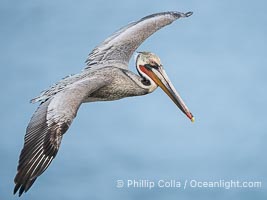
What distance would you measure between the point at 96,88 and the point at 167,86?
1797 mm

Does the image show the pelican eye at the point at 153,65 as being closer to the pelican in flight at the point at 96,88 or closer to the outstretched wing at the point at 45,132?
the pelican in flight at the point at 96,88

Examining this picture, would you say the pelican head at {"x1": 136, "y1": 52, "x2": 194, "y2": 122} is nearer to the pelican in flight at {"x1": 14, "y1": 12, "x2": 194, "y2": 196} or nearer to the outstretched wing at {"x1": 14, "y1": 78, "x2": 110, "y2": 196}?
the pelican in flight at {"x1": 14, "y1": 12, "x2": 194, "y2": 196}

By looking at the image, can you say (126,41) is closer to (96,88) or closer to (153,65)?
(153,65)

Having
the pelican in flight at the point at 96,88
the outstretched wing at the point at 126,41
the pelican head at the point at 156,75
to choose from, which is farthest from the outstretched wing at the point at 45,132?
the outstretched wing at the point at 126,41

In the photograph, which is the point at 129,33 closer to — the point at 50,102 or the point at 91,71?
the point at 91,71

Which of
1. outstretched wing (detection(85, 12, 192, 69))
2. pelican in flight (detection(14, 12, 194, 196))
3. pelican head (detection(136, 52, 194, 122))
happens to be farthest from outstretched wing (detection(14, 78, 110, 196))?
outstretched wing (detection(85, 12, 192, 69))

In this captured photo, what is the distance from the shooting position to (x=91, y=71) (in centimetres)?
1775

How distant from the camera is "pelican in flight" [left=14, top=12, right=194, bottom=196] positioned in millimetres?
14789

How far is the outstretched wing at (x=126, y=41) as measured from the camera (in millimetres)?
19156

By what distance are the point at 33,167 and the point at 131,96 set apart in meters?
4.12

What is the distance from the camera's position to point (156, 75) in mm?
18234

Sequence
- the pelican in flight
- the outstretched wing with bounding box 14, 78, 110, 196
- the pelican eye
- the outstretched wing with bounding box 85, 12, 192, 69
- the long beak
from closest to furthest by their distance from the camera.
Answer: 1. the outstretched wing with bounding box 14, 78, 110, 196
2. the pelican in flight
3. the long beak
4. the pelican eye
5. the outstretched wing with bounding box 85, 12, 192, 69

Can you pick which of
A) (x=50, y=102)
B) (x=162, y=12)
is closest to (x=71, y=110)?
(x=50, y=102)

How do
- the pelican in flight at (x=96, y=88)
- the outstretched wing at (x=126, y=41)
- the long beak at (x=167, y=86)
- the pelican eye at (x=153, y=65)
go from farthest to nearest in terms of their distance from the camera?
1. the outstretched wing at (x=126, y=41)
2. the pelican eye at (x=153, y=65)
3. the long beak at (x=167, y=86)
4. the pelican in flight at (x=96, y=88)
